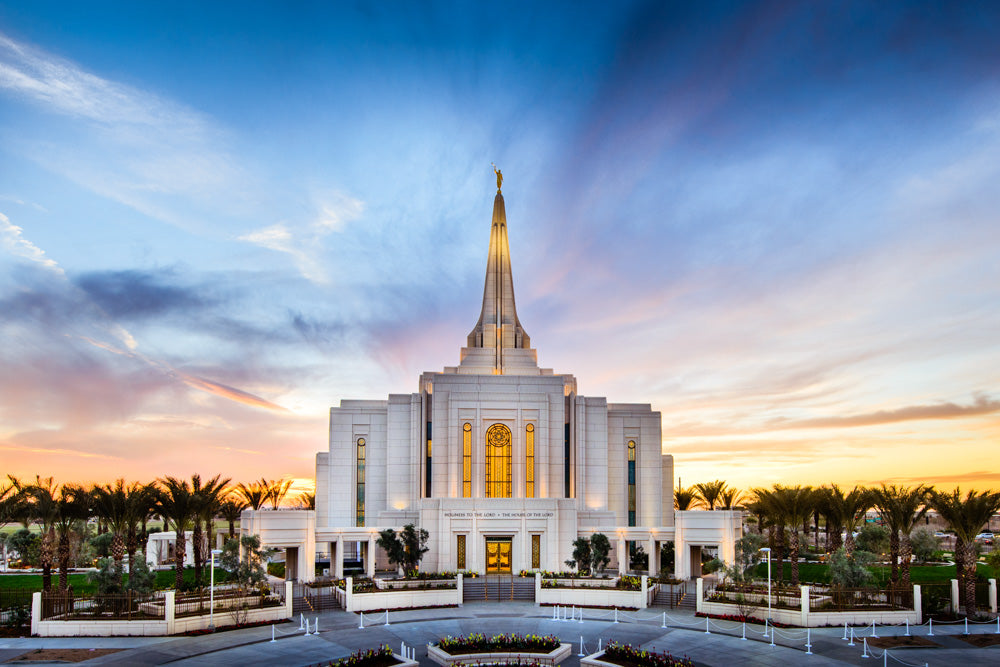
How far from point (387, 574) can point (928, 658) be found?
33.7 meters

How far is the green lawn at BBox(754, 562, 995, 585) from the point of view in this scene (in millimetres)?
52438

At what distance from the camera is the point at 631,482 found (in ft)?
196

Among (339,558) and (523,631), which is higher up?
(339,558)

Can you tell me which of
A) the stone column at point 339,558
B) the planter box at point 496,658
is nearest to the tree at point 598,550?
the stone column at point 339,558

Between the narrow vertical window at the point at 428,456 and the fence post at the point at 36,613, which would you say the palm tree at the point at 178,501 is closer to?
the fence post at the point at 36,613

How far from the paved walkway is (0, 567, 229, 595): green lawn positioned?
53.4ft

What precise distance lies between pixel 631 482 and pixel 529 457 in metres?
9.16

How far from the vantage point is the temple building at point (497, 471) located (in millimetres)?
50812

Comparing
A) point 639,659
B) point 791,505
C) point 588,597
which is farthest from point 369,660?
point 791,505

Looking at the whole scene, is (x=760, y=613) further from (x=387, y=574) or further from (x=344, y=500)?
(x=344, y=500)

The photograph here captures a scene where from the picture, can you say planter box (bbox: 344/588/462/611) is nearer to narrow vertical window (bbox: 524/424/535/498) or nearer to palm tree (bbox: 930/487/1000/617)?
narrow vertical window (bbox: 524/424/535/498)

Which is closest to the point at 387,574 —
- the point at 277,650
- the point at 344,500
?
the point at 344,500

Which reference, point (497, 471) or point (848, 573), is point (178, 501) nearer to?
point (497, 471)

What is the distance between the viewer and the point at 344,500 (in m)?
57.6
